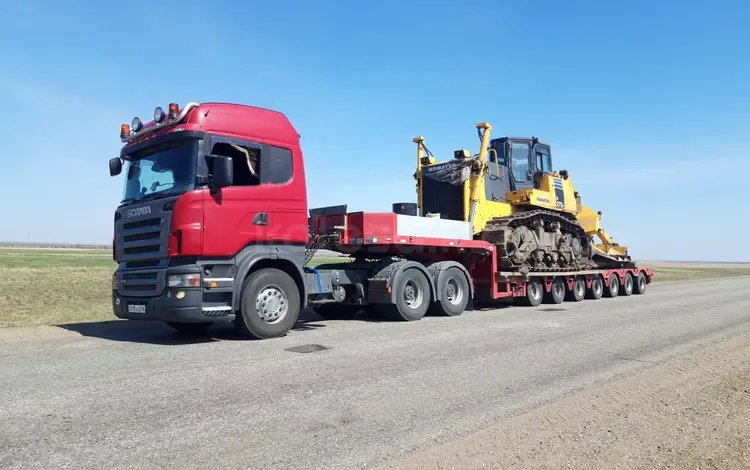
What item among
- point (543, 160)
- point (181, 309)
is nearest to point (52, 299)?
point (181, 309)

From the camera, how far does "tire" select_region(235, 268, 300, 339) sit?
27.0ft

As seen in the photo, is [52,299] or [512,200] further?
[52,299]

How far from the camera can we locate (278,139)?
9.01 metres

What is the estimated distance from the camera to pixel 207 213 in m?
7.88

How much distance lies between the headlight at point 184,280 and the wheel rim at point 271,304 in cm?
98

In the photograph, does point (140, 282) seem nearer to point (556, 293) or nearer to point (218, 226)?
point (218, 226)

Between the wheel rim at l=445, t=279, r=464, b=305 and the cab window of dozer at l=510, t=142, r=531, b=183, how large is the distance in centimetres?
467

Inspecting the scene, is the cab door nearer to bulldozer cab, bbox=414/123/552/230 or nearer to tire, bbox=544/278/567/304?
bulldozer cab, bbox=414/123/552/230

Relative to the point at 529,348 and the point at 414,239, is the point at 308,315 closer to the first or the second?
the point at 414,239

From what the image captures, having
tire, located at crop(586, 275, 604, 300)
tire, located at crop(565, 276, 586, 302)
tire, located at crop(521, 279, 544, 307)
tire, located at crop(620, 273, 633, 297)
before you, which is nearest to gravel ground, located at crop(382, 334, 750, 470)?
tire, located at crop(521, 279, 544, 307)

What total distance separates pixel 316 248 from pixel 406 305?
215 centimetres

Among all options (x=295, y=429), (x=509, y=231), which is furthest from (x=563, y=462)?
(x=509, y=231)

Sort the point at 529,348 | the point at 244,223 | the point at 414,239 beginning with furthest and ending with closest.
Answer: the point at 414,239, the point at 244,223, the point at 529,348

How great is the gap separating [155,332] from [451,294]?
623cm
